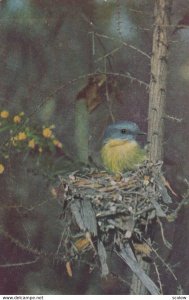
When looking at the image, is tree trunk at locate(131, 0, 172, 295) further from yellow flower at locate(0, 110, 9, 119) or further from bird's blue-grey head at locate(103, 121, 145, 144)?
yellow flower at locate(0, 110, 9, 119)

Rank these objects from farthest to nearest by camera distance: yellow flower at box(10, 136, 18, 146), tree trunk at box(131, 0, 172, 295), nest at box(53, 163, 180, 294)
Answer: yellow flower at box(10, 136, 18, 146), tree trunk at box(131, 0, 172, 295), nest at box(53, 163, 180, 294)

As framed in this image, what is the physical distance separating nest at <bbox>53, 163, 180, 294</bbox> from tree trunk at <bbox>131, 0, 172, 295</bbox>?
3.7 inches

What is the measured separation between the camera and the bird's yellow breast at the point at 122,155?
2912mm

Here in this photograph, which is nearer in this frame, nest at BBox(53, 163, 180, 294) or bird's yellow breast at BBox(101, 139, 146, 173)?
nest at BBox(53, 163, 180, 294)

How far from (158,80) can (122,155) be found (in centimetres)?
32

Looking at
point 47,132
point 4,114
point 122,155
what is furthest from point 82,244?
point 4,114

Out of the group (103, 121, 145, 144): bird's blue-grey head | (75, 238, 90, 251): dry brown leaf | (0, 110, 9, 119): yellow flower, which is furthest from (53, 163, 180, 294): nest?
(0, 110, 9, 119): yellow flower

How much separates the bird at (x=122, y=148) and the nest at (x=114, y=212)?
0.16 ft

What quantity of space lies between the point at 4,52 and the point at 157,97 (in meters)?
0.71

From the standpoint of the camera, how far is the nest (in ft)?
9.00

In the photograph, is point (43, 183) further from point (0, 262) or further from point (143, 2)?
point (143, 2)

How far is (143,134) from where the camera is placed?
9.58ft

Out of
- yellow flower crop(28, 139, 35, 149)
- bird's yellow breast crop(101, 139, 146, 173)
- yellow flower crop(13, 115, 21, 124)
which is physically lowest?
bird's yellow breast crop(101, 139, 146, 173)

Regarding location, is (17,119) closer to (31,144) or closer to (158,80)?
(31,144)
